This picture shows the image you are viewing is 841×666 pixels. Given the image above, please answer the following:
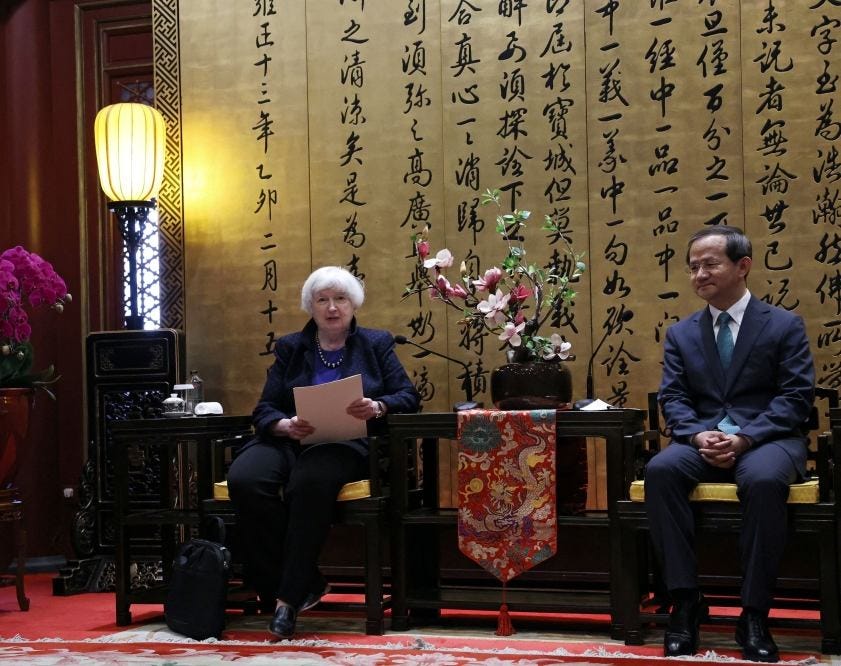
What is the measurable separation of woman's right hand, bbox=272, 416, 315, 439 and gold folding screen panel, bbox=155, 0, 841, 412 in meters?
0.88

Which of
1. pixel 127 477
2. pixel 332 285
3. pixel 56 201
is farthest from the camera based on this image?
pixel 56 201

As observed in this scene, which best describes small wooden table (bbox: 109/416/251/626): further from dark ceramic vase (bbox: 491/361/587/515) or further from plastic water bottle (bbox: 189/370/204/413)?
dark ceramic vase (bbox: 491/361/587/515)

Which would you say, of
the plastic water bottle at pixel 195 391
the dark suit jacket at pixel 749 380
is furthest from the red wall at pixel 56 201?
the dark suit jacket at pixel 749 380

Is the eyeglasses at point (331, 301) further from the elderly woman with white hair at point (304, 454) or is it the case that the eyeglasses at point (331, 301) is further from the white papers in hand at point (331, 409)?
the white papers in hand at point (331, 409)

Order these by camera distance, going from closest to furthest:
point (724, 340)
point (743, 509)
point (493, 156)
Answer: point (743, 509)
point (724, 340)
point (493, 156)

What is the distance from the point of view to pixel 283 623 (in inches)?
147

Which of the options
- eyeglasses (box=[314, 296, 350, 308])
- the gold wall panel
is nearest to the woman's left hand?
eyeglasses (box=[314, 296, 350, 308])

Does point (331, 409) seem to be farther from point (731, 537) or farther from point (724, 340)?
point (731, 537)

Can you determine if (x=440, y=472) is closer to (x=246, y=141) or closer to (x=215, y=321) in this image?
(x=215, y=321)

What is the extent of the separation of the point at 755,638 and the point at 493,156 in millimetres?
2279

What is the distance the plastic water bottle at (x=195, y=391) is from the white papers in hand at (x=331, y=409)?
33.0 inches

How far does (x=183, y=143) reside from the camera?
5.27 metres

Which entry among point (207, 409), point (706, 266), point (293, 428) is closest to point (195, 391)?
point (207, 409)

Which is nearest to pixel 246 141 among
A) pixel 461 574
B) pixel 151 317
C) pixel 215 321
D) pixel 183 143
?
pixel 183 143
